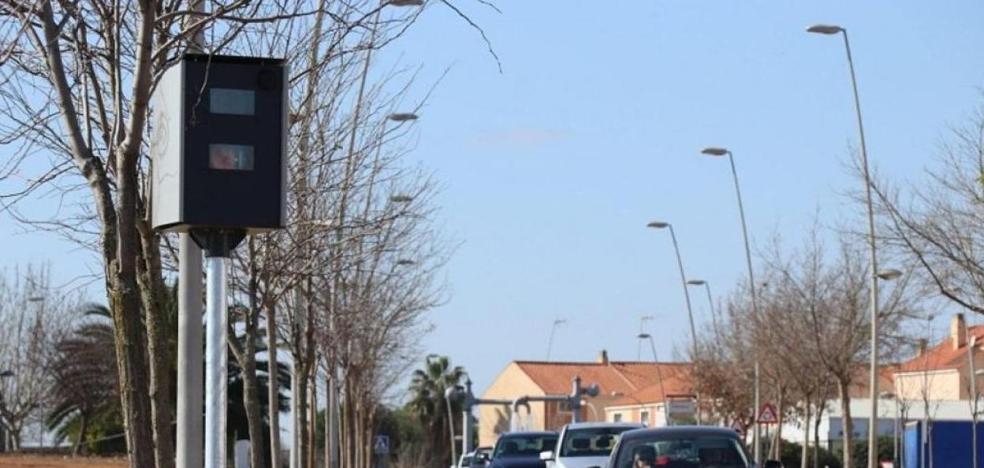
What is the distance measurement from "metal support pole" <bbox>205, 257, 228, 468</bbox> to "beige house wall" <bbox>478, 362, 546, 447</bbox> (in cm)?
7932

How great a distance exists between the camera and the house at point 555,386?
3617 inches

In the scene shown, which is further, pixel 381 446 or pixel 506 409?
pixel 506 409

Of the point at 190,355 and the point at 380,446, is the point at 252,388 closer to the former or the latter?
the point at 190,355

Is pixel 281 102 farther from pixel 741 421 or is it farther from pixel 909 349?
pixel 741 421

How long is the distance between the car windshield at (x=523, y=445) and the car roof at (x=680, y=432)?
40.9 feet

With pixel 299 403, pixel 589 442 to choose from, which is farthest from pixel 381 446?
pixel 589 442

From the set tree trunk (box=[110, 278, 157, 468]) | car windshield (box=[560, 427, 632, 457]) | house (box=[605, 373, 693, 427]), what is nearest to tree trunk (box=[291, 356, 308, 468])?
car windshield (box=[560, 427, 632, 457])

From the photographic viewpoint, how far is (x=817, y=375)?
45.8 metres

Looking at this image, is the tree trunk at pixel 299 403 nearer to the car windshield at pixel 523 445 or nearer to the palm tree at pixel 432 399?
the car windshield at pixel 523 445

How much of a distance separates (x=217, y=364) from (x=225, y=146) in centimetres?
132

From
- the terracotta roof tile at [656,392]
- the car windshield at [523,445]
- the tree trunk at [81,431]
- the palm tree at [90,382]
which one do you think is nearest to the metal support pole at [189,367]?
the car windshield at [523,445]

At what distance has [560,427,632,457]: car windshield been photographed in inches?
978

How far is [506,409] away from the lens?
323 ft

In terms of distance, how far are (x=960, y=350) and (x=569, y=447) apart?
49.8m
